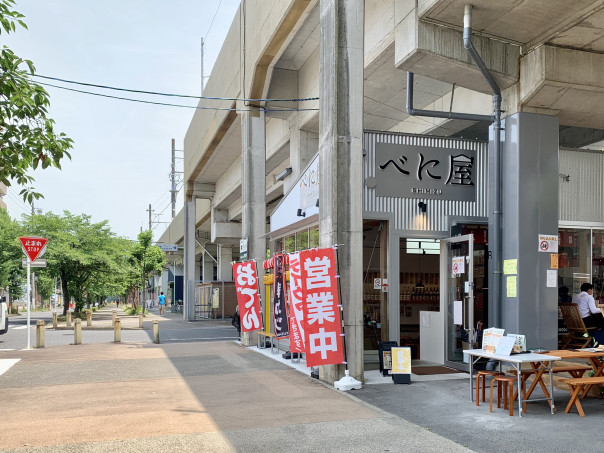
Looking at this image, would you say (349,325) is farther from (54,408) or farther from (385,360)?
(54,408)

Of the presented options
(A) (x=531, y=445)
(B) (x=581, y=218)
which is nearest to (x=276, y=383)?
(A) (x=531, y=445)

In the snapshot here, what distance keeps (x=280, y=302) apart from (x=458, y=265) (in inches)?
163

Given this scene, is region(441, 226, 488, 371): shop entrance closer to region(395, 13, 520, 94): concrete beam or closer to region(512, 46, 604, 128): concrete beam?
region(512, 46, 604, 128): concrete beam

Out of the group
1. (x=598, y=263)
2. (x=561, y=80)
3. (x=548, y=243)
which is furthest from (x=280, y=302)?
(x=561, y=80)

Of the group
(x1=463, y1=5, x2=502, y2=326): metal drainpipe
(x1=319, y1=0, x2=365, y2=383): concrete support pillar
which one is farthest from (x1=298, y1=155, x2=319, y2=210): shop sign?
(x1=463, y1=5, x2=502, y2=326): metal drainpipe

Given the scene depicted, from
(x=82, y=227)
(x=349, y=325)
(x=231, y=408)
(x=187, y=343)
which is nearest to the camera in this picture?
(x=231, y=408)

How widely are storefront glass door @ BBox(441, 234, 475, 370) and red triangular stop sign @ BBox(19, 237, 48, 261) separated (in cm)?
1143

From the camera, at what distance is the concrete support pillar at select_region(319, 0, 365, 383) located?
10586mm

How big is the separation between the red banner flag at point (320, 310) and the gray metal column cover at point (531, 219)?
3056 millimetres

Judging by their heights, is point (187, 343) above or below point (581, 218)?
below

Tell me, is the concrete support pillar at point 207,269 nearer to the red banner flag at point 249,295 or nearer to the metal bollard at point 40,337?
the metal bollard at point 40,337

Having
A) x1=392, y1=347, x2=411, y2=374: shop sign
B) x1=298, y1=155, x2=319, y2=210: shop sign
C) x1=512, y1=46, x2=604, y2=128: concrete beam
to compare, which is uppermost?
x1=512, y1=46, x2=604, y2=128: concrete beam

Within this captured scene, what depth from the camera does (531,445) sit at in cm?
645

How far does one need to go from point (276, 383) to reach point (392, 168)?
15.6 ft
